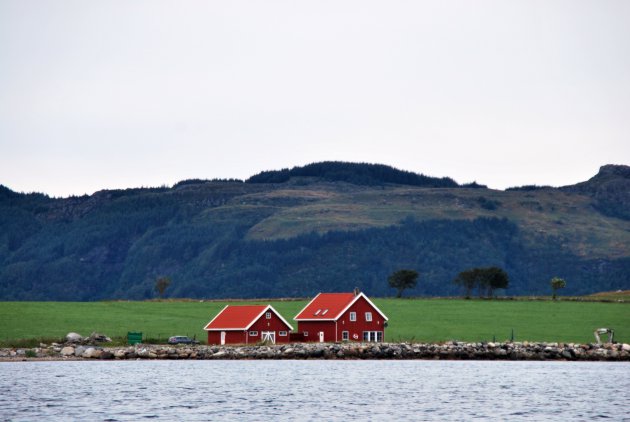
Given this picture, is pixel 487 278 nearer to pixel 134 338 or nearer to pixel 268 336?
pixel 268 336

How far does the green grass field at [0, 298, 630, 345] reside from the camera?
102 metres

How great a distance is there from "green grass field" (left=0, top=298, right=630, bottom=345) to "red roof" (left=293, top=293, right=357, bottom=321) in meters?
5.23

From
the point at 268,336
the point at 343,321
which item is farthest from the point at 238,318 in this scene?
the point at 343,321

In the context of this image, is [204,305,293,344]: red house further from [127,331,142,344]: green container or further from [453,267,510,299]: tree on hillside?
[453,267,510,299]: tree on hillside

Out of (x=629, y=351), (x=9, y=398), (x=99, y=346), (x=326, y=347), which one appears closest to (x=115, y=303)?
(x=99, y=346)

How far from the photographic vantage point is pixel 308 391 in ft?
201

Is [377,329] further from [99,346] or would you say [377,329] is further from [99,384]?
[99,384]

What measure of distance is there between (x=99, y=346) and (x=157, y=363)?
11.9m

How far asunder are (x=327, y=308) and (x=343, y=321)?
84.4 inches

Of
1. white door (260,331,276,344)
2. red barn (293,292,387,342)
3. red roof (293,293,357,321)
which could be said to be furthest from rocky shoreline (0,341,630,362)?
red roof (293,293,357,321)

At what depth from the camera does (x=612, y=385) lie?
219 feet

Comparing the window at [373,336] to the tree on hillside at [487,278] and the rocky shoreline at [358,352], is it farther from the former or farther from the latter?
the tree on hillside at [487,278]

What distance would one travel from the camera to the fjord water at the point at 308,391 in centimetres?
5116

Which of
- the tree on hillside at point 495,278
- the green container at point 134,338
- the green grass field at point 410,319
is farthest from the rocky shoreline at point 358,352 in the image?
the tree on hillside at point 495,278
